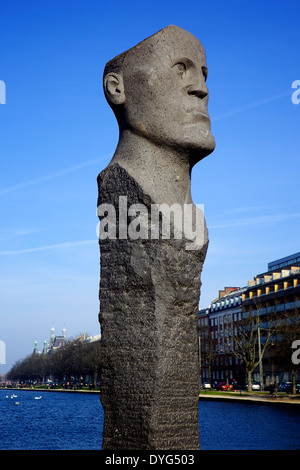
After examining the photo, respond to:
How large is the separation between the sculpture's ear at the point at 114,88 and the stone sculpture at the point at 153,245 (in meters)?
0.01

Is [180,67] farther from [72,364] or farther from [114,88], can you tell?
[72,364]

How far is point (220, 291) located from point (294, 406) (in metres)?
66.1

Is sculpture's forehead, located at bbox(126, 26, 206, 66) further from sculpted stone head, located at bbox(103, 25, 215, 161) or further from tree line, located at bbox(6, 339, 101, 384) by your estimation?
tree line, located at bbox(6, 339, 101, 384)

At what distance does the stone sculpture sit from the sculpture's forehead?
12 mm

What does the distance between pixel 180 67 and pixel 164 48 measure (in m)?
0.29

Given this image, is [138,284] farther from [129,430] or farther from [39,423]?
[39,423]

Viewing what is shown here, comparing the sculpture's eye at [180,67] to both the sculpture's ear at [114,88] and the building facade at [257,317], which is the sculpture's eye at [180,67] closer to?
the sculpture's ear at [114,88]

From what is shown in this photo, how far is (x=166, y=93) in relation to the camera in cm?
686

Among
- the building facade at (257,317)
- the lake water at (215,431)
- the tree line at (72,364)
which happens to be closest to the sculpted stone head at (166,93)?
the lake water at (215,431)

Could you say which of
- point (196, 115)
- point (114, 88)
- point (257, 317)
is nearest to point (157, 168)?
point (196, 115)

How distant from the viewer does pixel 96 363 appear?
306 feet

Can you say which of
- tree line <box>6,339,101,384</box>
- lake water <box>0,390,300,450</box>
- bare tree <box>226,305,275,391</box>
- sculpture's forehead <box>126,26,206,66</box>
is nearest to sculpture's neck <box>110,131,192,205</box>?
sculpture's forehead <box>126,26,206,66</box>

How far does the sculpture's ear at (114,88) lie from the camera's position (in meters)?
7.14
